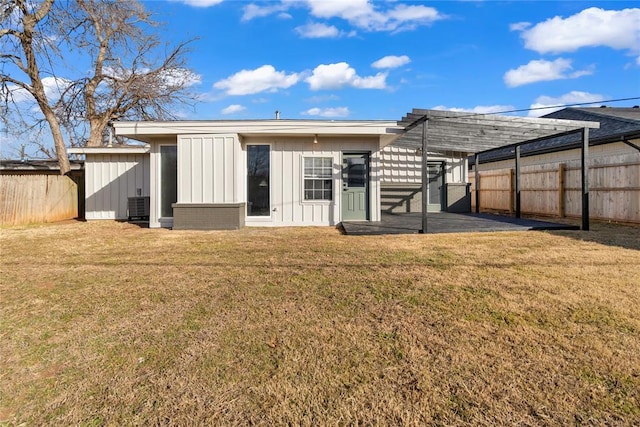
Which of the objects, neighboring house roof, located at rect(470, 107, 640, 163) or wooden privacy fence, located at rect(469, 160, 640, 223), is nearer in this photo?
wooden privacy fence, located at rect(469, 160, 640, 223)

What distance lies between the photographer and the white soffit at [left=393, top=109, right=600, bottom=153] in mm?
7719

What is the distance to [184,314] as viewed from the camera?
3199 millimetres

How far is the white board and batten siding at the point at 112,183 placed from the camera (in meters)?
11.9

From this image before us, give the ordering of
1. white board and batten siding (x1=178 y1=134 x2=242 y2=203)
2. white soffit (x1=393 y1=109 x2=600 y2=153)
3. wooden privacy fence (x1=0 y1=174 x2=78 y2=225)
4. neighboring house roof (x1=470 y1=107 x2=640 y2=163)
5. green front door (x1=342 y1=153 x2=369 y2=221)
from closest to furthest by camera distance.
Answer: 1. white soffit (x1=393 y1=109 x2=600 y2=153)
2. white board and batten siding (x1=178 y1=134 x2=242 y2=203)
3. green front door (x1=342 y1=153 x2=369 y2=221)
4. neighboring house roof (x1=470 y1=107 x2=640 y2=163)
5. wooden privacy fence (x1=0 y1=174 x2=78 y2=225)

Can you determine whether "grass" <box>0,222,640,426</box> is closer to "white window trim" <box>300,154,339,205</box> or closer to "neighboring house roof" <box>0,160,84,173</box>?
"white window trim" <box>300,154,339,205</box>

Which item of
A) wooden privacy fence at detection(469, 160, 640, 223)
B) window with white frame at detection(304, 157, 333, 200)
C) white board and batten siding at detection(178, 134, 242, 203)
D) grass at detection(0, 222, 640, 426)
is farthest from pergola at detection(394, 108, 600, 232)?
white board and batten siding at detection(178, 134, 242, 203)

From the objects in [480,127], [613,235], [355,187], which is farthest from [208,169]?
[613,235]

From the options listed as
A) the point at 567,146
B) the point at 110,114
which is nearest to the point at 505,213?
the point at 567,146

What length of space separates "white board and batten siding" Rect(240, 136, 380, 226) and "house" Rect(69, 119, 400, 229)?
27mm

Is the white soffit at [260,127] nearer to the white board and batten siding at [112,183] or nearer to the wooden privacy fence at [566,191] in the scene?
the white board and batten siding at [112,183]

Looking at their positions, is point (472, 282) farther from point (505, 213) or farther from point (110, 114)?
point (110, 114)

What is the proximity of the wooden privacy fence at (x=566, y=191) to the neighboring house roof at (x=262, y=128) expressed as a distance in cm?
642

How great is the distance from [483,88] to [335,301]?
11319 millimetres

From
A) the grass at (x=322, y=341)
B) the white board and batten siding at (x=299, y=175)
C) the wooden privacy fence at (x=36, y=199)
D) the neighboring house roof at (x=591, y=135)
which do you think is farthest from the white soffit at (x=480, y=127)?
the wooden privacy fence at (x=36, y=199)
